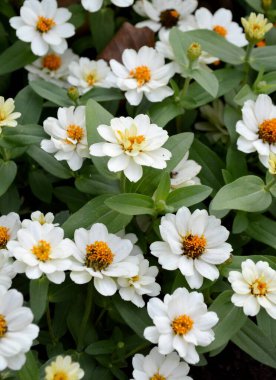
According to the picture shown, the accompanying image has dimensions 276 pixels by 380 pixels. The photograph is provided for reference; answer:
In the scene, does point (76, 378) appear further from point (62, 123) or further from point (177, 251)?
point (62, 123)

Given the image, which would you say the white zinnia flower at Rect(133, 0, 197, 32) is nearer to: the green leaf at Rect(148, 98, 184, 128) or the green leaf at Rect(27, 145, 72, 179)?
the green leaf at Rect(148, 98, 184, 128)

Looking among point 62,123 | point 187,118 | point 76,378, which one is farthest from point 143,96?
point 76,378

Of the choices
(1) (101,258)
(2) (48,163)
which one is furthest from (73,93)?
(1) (101,258)

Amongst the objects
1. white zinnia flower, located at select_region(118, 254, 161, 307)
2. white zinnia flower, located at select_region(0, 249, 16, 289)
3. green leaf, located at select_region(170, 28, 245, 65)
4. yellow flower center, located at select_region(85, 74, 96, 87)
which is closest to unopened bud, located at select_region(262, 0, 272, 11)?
green leaf, located at select_region(170, 28, 245, 65)

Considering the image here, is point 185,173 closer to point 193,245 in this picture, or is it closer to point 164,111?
point 164,111

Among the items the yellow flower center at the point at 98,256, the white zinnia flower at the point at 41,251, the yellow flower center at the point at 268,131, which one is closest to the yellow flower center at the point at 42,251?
the white zinnia flower at the point at 41,251
